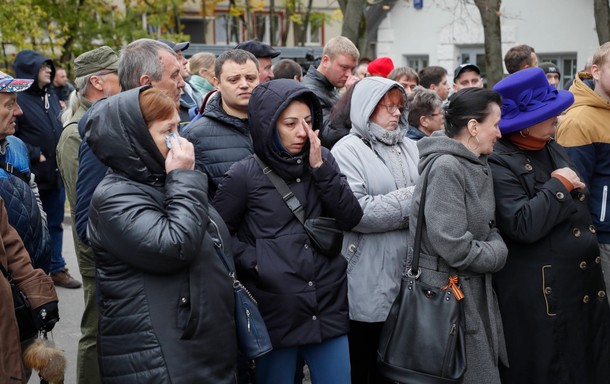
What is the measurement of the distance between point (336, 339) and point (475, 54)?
840 inches

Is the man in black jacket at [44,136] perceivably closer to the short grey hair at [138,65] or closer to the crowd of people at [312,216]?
the crowd of people at [312,216]

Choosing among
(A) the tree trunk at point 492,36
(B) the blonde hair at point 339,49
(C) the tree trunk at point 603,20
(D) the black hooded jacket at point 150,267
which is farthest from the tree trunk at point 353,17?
(D) the black hooded jacket at point 150,267

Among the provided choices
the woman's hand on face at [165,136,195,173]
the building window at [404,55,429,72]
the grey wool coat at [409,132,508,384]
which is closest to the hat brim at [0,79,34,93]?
the woman's hand on face at [165,136,195,173]

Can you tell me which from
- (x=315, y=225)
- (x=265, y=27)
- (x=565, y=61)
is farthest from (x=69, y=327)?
(x=265, y=27)

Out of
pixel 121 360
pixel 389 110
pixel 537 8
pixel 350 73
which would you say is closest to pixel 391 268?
pixel 389 110

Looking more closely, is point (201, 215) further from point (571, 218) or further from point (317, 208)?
point (571, 218)

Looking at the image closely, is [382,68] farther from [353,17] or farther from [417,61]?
[417,61]

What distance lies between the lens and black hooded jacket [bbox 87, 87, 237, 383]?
3.18 meters

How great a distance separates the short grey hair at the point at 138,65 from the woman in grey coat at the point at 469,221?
61.8 inches

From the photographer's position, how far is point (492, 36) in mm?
15508

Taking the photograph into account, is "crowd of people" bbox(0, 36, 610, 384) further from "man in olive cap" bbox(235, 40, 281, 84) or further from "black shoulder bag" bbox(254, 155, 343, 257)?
"man in olive cap" bbox(235, 40, 281, 84)

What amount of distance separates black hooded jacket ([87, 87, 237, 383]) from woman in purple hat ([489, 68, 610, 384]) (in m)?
1.69

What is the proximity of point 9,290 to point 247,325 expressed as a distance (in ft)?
3.50

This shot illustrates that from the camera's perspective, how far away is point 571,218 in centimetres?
430
